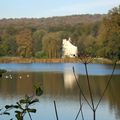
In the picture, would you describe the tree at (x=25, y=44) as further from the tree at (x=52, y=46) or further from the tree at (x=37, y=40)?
the tree at (x=52, y=46)

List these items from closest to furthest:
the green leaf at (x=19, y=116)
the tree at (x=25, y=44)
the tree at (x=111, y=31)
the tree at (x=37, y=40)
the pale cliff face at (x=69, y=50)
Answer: the green leaf at (x=19, y=116), the pale cliff face at (x=69, y=50), the tree at (x=111, y=31), the tree at (x=25, y=44), the tree at (x=37, y=40)

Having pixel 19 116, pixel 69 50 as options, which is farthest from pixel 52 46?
pixel 19 116

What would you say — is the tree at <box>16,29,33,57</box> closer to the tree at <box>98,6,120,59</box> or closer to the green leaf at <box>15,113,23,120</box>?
the tree at <box>98,6,120,59</box>

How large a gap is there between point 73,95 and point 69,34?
41.7 meters

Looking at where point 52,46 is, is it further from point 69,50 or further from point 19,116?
point 19,116

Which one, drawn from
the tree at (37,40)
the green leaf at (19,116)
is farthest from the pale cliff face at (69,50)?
the tree at (37,40)

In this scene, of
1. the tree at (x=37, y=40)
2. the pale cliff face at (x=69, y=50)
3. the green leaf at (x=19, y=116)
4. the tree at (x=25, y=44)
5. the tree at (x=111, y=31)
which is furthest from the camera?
the tree at (x=37, y=40)

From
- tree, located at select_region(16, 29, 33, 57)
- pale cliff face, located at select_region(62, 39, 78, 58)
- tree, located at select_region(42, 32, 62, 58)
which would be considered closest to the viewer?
pale cliff face, located at select_region(62, 39, 78, 58)

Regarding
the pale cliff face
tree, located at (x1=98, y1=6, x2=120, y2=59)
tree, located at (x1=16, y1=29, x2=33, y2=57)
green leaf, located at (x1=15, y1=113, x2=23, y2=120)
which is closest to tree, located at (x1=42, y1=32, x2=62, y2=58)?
the pale cliff face

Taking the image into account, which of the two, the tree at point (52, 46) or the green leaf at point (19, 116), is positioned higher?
the green leaf at point (19, 116)

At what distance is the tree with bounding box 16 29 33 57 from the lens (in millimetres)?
55594

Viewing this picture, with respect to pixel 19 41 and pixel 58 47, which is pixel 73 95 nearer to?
pixel 58 47

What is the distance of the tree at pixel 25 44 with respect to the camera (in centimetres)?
5559

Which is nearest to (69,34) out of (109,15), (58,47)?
(58,47)
